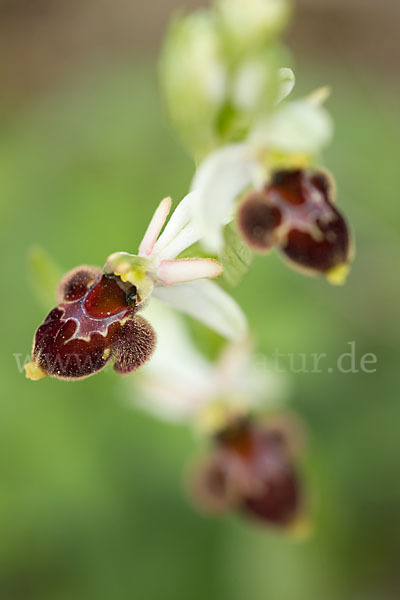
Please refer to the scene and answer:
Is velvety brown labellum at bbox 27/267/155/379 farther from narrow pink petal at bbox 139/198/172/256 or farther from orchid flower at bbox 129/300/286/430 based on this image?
orchid flower at bbox 129/300/286/430

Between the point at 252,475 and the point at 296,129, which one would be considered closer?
the point at 296,129

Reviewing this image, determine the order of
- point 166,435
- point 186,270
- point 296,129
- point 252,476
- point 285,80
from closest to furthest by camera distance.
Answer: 1. point 296,129
2. point 285,80
3. point 186,270
4. point 252,476
5. point 166,435

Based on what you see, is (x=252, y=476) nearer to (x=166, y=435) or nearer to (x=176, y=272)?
(x=166, y=435)

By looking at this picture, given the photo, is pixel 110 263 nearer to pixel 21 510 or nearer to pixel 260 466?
pixel 260 466

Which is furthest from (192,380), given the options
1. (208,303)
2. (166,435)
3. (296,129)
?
(296,129)

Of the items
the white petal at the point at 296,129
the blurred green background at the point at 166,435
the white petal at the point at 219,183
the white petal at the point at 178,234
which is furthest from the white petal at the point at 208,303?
the blurred green background at the point at 166,435

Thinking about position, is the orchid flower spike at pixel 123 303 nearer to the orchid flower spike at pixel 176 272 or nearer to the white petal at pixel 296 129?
the orchid flower spike at pixel 176 272
